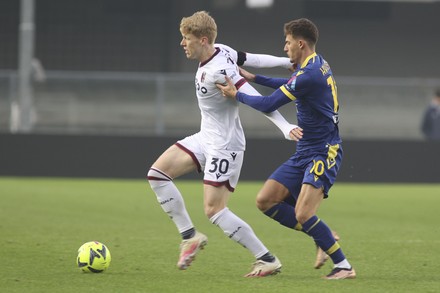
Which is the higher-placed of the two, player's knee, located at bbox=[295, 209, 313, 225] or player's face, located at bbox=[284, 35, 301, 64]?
player's face, located at bbox=[284, 35, 301, 64]

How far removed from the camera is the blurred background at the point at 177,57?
77.3ft

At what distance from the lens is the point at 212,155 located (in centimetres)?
910

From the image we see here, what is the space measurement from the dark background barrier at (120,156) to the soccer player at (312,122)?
1271cm

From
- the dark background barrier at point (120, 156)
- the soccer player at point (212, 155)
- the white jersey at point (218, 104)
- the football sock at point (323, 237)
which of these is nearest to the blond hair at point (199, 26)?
the soccer player at point (212, 155)

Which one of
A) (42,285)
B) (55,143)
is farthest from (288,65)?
(55,143)

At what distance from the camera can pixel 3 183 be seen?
19.8 meters

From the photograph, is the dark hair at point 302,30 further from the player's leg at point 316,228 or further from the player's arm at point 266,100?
the player's leg at point 316,228

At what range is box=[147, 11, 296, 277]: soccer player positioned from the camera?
895cm

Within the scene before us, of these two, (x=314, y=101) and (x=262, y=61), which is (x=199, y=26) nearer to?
(x=262, y=61)

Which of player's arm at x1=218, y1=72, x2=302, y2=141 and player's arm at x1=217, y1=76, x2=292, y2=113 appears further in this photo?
player's arm at x1=217, y1=76, x2=292, y2=113

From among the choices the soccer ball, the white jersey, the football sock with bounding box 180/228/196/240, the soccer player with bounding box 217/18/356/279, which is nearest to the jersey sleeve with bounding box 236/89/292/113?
the soccer player with bounding box 217/18/356/279

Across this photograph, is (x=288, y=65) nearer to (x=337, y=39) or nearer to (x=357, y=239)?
(x=357, y=239)

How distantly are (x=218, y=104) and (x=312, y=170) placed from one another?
0.96 m

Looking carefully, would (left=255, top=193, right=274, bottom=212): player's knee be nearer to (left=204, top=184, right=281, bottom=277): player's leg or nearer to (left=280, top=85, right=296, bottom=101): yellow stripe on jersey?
(left=204, top=184, right=281, bottom=277): player's leg
